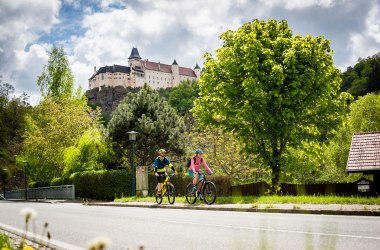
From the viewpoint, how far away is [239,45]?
2419cm

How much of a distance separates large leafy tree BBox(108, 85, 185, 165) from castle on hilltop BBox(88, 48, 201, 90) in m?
126

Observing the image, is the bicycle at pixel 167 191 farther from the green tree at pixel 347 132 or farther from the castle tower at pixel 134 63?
the castle tower at pixel 134 63

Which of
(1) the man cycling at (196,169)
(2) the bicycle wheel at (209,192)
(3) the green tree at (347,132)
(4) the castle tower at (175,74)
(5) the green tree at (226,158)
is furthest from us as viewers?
(4) the castle tower at (175,74)

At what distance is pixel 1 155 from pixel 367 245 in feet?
196

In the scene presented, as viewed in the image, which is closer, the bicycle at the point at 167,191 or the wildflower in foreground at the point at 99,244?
the wildflower in foreground at the point at 99,244

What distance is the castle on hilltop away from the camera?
17038cm

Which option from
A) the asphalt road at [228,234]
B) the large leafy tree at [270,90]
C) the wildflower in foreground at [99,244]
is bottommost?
the asphalt road at [228,234]

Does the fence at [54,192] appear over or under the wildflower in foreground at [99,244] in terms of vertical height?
under

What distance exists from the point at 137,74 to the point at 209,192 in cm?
16304

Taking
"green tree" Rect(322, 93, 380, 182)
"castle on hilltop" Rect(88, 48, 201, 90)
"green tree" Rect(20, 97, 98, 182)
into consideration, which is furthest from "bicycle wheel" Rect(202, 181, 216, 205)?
"castle on hilltop" Rect(88, 48, 201, 90)

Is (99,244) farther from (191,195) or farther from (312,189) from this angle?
(312,189)

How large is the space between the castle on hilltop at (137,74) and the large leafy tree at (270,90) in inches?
5316

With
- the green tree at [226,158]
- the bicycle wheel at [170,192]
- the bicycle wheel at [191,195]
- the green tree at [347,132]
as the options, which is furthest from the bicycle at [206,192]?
the green tree at [347,132]

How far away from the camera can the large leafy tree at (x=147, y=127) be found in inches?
1235
